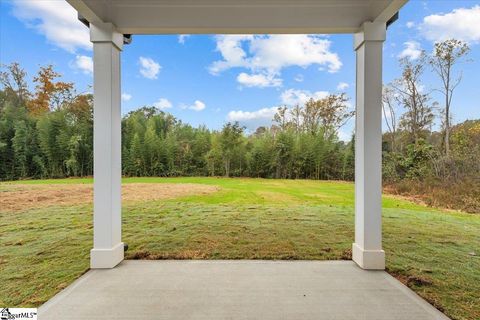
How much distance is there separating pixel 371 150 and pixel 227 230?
2296mm

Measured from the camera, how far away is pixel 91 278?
2.33 metres

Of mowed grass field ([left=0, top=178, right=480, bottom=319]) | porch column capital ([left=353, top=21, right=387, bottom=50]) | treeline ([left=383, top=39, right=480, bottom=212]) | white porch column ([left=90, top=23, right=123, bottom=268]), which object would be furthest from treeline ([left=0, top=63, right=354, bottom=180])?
white porch column ([left=90, top=23, right=123, bottom=268])

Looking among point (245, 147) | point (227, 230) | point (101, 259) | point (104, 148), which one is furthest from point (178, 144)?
point (101, 259)

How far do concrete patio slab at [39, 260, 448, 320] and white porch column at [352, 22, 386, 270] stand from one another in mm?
245

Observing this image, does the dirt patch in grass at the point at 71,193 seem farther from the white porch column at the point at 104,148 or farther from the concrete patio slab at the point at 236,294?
the concrete patio slab at the point at 236,294

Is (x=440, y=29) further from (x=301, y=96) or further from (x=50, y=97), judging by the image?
(x=50, y=97)

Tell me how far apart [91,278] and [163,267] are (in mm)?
652

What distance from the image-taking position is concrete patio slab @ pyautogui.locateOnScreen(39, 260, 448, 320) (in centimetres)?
177

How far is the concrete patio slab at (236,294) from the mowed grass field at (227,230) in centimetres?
28

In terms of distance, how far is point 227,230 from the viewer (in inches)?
149

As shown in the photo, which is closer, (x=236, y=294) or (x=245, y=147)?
(x=236, y=294)

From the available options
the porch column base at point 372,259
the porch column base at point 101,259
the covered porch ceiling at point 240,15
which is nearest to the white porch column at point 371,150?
the porch column base at point 372,259

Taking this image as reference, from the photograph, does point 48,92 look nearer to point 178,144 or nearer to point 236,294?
point 178,144

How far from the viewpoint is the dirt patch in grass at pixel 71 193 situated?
4.15m
